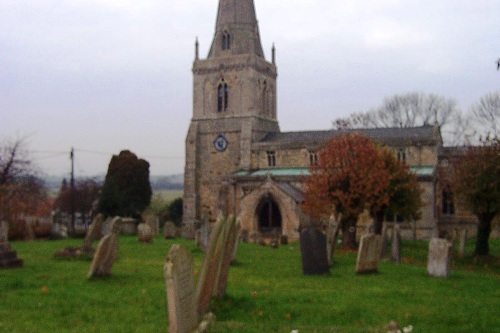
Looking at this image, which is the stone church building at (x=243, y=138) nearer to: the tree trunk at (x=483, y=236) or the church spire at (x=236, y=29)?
the church spire at (x=236, y=29)

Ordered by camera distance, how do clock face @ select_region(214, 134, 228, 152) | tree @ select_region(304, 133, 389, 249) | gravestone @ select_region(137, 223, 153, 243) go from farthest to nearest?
clock face @ select_region(214, 134, 228, 152) → tree @ select_region(304, 133, 389, 249) → gravestone @ select_region(137, 223, 153, 243)

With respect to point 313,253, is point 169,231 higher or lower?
higher

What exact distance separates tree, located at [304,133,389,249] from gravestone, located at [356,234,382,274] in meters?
12.5

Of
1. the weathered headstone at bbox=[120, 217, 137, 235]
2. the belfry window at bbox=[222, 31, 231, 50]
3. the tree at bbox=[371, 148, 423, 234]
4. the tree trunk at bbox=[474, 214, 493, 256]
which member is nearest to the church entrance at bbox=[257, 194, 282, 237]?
the weathered headstone at bbox=[120, 217, 137, 235]

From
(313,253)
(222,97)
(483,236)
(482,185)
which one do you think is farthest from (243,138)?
(313,253)

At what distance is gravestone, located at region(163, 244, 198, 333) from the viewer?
8148mm

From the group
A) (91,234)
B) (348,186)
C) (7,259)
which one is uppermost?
(348,186)

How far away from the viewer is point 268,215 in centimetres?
4672

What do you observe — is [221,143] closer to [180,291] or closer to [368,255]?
[368,255]

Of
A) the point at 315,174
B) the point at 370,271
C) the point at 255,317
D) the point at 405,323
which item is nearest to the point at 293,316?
the point at 255,317

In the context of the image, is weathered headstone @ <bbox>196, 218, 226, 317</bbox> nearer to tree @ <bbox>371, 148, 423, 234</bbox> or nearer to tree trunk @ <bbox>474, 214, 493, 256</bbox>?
tree trunk @ <bbox>474, 214, 493, 256</bbox>

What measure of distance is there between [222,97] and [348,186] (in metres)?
23.7

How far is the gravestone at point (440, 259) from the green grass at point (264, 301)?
1.01 feet

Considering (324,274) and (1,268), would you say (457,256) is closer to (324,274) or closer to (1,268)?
(324,274)
